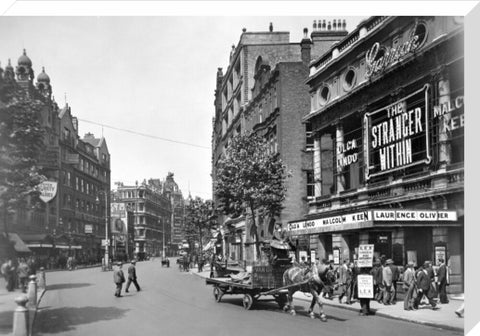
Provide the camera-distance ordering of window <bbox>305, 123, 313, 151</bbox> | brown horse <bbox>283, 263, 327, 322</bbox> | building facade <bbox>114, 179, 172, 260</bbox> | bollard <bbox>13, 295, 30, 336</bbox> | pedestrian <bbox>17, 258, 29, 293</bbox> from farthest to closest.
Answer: window <bbox>305, 123, 313, 151</bbox>, building facade <bbox>114, 179, 172, 260</bbox>, brown horse <bbox>283, 263, 327, 322</bbox>, pedestrian <bbox>17, 258, 29, 293</bbox>, bollard <bbox>13, 295, 30, 336</bbox>

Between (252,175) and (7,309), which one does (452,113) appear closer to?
(7,309)

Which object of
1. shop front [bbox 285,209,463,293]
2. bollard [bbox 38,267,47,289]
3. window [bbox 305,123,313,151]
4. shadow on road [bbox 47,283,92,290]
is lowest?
shadow on road [bbox 47,283,92,290]

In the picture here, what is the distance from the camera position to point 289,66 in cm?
2920

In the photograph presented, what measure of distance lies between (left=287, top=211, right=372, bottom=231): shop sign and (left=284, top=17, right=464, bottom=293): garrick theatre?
3 cm

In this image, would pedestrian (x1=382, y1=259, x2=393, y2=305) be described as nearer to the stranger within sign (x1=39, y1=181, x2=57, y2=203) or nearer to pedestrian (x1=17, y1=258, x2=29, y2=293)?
the stranger within sign (x1=39, y1=181, x2=57, y2=203)

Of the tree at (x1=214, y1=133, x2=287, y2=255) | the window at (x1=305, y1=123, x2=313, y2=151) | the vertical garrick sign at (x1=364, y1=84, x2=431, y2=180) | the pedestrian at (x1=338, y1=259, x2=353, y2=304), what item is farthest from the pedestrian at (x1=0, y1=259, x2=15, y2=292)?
the window at (x1=305, y1=123, x2=313, y2=151)

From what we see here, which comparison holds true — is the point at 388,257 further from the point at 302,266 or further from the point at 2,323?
the point at 2,323

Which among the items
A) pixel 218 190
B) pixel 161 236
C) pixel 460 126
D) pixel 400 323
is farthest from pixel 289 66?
pixel 400 323

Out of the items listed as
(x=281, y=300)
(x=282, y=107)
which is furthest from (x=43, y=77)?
(x=282, y=107)

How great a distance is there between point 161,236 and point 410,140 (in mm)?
8580

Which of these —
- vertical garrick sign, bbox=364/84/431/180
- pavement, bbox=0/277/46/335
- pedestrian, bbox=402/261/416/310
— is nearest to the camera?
pavement, bbox=0/277/46/335

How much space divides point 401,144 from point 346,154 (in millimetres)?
3994

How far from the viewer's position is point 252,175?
24.6 m

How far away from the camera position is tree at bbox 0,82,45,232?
11.1 m
